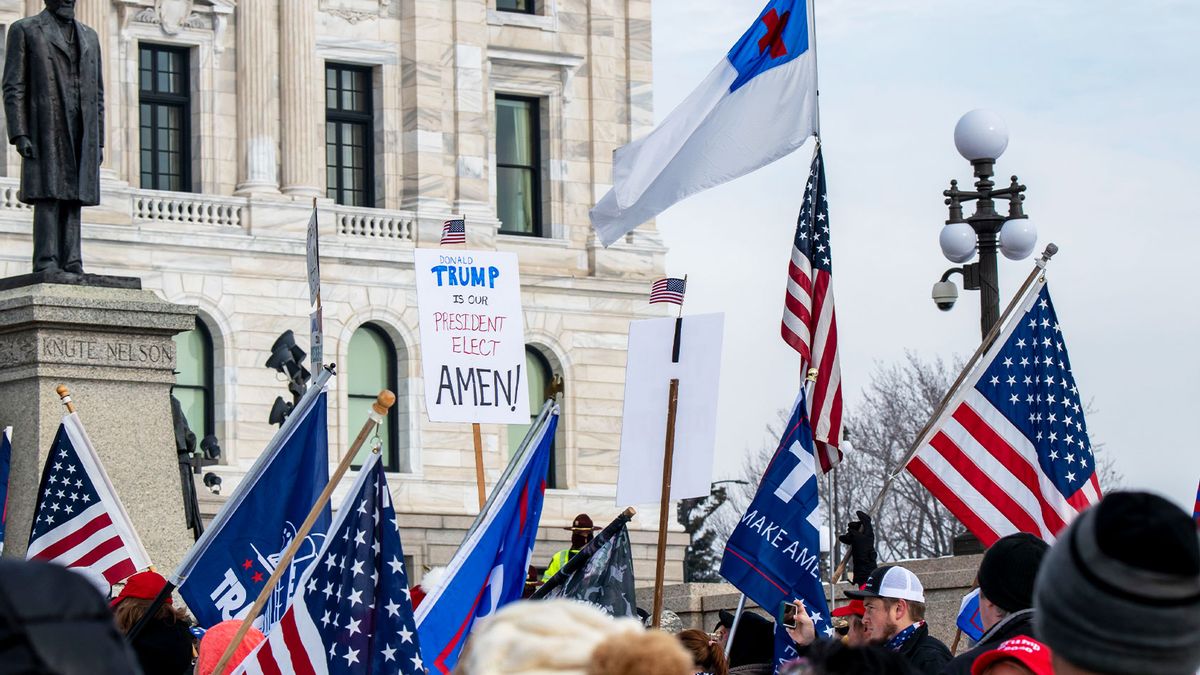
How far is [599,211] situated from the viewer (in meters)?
12.0

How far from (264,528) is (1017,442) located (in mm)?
3023

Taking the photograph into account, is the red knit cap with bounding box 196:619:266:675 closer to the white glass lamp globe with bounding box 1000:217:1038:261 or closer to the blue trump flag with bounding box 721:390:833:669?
the blue trump flag with bounding box 721:390:833:669

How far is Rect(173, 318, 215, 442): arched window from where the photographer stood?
1490 inches

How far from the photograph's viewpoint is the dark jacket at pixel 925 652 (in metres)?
7.44

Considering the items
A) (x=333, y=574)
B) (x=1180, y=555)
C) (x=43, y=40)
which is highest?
(x=43, y=40)

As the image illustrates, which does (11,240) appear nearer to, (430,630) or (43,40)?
(43,40)

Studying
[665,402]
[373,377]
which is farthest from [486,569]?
[373,377]

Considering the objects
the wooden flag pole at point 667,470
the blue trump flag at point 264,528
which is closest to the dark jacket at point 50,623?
the wooden flag pole at point 667,470

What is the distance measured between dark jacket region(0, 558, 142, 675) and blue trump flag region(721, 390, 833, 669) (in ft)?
20.8

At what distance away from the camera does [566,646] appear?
3107 mm

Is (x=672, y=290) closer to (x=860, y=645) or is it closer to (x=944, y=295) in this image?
(x=860, y=645)

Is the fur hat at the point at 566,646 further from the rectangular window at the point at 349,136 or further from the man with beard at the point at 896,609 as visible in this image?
the rectangular window at the point at 349,136

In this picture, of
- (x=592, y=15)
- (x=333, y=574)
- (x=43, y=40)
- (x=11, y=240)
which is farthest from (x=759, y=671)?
(x=592, y=15)

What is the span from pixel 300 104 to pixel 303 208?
5.51ft
